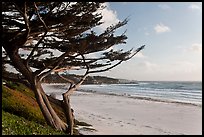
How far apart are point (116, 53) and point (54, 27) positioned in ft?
8.50

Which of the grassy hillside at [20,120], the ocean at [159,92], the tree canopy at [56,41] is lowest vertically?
the ocean at [159,92]

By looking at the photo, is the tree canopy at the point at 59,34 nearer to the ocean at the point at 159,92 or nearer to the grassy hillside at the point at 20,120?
the grassy hillside at the point at 20,120

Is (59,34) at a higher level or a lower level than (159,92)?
higher

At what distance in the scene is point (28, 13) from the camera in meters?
10.3

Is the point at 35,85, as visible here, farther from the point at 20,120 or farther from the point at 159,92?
the point at 159,92

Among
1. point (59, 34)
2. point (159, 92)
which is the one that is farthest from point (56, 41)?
point (159, 92)

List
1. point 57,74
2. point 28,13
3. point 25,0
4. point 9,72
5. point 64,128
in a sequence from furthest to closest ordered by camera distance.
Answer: point 9,72 < point 57,74 < point 64,128 < point 28,13 < point 25,0

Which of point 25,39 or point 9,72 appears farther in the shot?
point 9,72

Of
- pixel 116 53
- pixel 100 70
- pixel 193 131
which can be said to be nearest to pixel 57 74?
pixel 100 70

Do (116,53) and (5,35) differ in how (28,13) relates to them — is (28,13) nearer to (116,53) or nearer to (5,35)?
(5,35)

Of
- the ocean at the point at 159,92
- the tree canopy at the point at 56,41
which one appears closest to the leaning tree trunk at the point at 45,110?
the tree canopy at the point at 56,41

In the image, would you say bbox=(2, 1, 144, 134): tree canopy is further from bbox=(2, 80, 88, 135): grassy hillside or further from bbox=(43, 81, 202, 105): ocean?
bbox=(43, 81, 202, 105): ocean

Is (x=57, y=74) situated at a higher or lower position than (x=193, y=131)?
higher

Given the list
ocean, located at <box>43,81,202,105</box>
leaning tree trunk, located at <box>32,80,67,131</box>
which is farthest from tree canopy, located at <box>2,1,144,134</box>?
ocean, located at <box>43,81,202,105</box>
